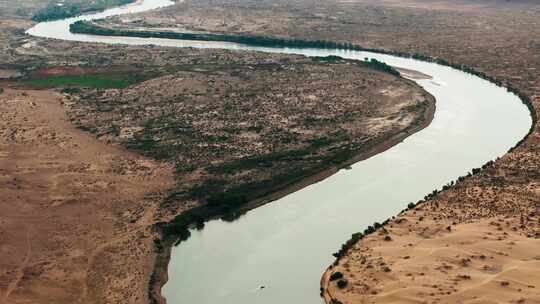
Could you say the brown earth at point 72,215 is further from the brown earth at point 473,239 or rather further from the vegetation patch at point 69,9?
the vegetation patch at point 69,9

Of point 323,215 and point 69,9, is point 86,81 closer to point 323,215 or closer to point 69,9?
point 323,215

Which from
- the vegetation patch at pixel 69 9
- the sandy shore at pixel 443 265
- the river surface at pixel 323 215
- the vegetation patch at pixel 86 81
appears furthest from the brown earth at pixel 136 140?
the vegetation patch at pixel 69 9

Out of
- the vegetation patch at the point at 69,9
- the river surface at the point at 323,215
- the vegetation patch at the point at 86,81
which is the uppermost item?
the vegetation patch at the point at 69,9

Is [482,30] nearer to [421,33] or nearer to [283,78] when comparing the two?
[421,33]

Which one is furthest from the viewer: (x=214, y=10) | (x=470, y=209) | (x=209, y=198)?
(x=214, y=10)

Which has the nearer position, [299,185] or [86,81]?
[299,185]

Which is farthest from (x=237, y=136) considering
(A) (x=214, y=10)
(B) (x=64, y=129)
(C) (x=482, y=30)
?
(A) (x=214, y=10)

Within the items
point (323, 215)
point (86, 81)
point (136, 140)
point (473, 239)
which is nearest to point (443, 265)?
point (473, 239)

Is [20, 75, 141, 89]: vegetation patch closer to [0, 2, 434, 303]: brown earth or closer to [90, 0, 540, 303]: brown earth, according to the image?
[0, 2, 434, 303]: brown earth
